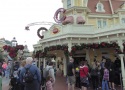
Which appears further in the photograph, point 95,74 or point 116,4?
point 116,4

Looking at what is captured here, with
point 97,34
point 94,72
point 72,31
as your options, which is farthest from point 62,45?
point 94,72

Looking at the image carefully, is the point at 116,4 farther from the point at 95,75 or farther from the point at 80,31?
the point at 95,75

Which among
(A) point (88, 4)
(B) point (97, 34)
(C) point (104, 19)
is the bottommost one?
(B) point (97, 34)

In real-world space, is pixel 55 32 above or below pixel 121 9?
below

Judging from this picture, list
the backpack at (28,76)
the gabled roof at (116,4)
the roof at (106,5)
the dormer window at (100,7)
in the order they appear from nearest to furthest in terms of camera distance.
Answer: the backpack at (28,76)
the roof at (106,5)
the dormer window at (100,7)
the gabled roof at (116,4)

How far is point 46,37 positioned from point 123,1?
51.0 ft

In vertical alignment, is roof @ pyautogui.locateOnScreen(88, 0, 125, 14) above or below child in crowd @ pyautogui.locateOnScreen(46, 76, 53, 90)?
above

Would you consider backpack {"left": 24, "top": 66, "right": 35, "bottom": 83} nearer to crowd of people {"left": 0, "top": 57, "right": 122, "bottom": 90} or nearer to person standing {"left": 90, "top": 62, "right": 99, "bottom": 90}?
crowd of people {"left": 0, "top": 57, "right": 122, "bottom": 90}

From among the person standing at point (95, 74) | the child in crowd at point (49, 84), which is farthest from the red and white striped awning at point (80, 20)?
the child in crowd at point (49, 84)

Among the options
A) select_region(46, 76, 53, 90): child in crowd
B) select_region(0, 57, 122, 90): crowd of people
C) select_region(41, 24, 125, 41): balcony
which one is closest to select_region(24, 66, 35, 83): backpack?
select_region(0, 57, 122, 90): crowd of people

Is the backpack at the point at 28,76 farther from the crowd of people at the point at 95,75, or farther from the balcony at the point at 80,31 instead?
the balcony at the point at 80,31

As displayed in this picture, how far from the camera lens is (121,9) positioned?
25266 millimetres

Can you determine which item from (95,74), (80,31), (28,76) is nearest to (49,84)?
(28,76)

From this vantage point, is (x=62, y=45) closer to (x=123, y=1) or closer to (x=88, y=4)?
(x=88, y=4)
